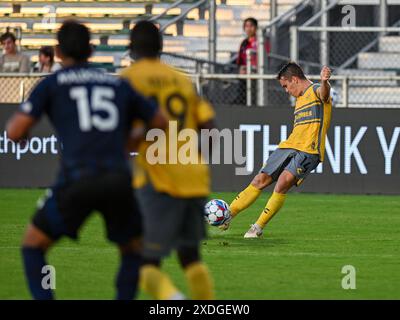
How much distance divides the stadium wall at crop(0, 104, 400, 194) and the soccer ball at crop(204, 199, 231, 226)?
677 centimetres

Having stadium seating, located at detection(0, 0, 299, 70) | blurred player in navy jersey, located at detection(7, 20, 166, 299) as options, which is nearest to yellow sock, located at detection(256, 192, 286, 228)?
blurred player in navy jersey, located at detection(7, 20, 166, 299)

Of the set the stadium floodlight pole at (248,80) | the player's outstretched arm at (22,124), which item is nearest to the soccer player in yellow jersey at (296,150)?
the stadium floodlight pole at (248,80)

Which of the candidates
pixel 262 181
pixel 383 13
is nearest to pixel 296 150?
pixel 262 181

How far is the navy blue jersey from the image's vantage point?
7793mm

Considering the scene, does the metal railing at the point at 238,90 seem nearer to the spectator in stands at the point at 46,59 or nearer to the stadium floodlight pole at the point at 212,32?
the spectator in stands at the point at 46,59

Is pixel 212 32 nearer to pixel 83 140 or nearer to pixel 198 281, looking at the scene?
pixel 198 281

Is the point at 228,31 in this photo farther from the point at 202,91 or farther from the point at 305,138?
the point at 305,138

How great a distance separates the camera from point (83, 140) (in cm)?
779

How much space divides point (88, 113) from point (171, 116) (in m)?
0.68

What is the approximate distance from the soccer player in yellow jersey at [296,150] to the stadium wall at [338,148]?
628cm

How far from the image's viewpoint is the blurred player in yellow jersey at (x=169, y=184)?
820 cm

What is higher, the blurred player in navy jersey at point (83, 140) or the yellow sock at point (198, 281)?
the blurred player in navy jersey at point (83, 140)

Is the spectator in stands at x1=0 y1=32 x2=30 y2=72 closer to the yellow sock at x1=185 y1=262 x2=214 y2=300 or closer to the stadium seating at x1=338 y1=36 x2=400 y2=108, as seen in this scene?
the stadium seating at x1=338 y1=36 x2=400 y2=108
